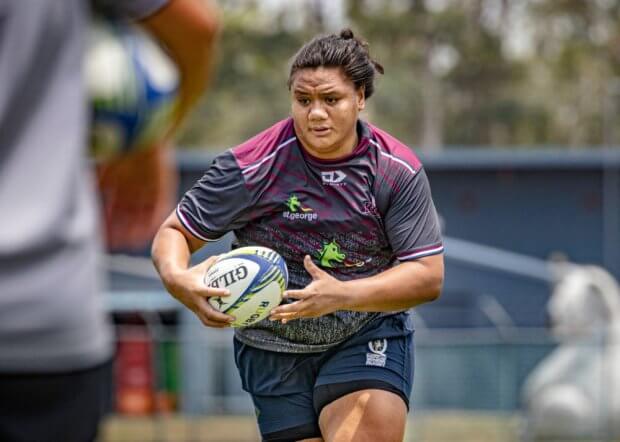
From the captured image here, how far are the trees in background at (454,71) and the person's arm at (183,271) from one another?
35.6ft

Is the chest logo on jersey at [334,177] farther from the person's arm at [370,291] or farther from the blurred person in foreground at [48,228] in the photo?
the blurred person in foreground at [48,228]

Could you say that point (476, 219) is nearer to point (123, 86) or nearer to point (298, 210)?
point (298, 210)

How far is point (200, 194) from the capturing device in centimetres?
511

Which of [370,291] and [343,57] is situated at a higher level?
[343,57]

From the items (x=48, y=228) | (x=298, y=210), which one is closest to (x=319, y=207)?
(x=298, y=210)

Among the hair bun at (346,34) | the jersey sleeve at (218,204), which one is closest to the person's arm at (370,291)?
the jersey sleeve at (218,204)

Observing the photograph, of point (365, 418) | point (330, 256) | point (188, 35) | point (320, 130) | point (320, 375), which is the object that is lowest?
point (365, 418)

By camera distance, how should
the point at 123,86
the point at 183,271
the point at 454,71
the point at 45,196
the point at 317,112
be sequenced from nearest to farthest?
the point at 45,196 → the point at 123,86 → the point at 183,271 → the point at 317,112 → the point at 454,71

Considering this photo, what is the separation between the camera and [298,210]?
507 cm

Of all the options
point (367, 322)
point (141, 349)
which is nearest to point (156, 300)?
point (141, 349)

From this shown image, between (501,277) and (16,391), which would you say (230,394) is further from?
(16,391)

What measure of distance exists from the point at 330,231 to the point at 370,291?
15.2 inches

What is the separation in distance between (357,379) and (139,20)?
294 centimetres

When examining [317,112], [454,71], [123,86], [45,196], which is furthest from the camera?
[454,71]
